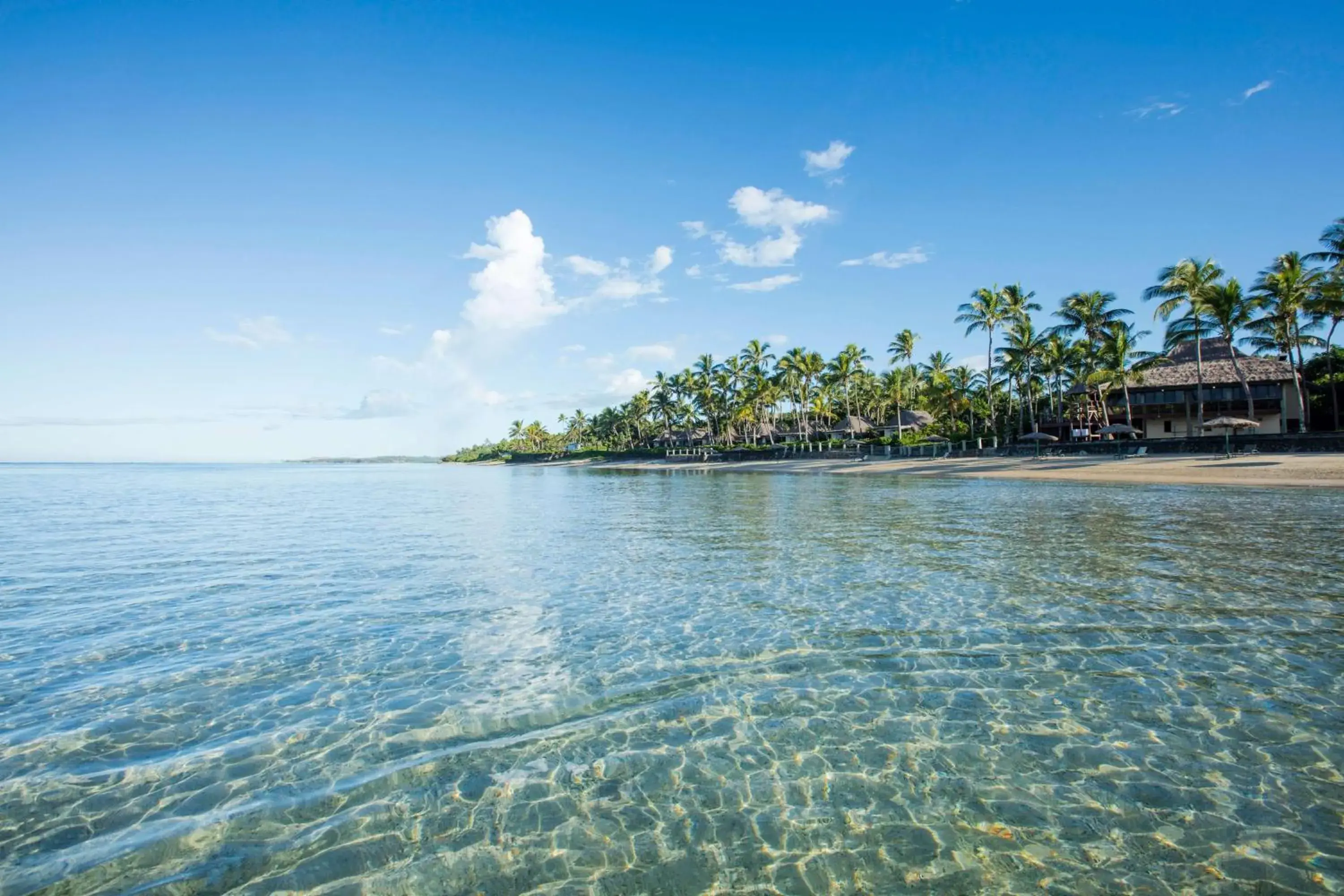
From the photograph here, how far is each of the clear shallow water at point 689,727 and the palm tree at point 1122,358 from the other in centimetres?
4510

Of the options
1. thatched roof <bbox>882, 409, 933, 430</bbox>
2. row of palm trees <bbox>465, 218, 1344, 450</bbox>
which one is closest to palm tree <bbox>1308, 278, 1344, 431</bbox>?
row of palm trees <bbox>465, 218, 1344, 450</bbox>

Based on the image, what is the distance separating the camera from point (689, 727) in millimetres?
5855

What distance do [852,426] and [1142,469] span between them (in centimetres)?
4272

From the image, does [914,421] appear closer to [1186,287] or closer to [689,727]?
[1186,287]

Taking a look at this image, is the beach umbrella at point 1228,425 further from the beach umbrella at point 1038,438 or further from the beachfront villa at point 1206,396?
the beachfront villa at point 1206,396

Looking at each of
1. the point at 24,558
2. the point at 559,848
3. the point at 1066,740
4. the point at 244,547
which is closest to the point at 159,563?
the point at 244,547

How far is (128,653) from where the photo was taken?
8305 millimetres

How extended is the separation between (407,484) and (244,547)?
4339 centimetres

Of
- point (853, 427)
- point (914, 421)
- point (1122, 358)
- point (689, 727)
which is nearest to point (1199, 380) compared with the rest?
point (1122, 358)

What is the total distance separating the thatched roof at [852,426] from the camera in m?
77.9

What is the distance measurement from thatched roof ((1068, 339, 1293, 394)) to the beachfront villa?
0.05 m

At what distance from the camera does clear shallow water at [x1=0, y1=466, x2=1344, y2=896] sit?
4000mm

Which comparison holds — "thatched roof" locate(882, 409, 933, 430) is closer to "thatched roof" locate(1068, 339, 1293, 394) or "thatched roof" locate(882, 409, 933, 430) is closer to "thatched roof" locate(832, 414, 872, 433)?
"thatched roof" locate(832, 414, 872, 433)

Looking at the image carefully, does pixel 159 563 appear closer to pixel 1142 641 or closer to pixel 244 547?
pixel 244 547
